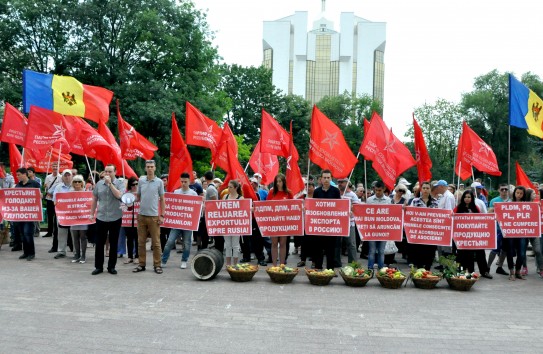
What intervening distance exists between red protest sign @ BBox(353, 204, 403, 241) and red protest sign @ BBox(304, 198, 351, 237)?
1.36ft

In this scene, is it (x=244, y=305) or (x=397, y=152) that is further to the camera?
(x=397, y=152)

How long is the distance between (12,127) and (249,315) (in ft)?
31.9

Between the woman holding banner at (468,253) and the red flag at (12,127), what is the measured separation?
35.5 ft

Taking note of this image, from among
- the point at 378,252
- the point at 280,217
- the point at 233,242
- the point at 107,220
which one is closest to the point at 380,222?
the point at 378,252

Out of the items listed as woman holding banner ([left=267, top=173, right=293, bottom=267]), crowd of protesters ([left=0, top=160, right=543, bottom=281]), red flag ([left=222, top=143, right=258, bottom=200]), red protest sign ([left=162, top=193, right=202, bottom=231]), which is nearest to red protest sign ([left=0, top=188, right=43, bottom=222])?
crowd of protesters ([left=0, top=160, right=543, bottom=281])

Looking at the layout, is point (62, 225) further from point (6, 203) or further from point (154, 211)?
point (154, 211)

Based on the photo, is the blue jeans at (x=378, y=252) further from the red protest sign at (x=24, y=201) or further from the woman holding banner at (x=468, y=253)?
the red protest sign at (x=24, y=201)

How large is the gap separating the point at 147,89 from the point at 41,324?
2600 centimetres

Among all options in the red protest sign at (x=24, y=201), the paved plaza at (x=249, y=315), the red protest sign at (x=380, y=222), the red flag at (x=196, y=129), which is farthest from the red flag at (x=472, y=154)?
the red protest sign at (x=24, y=201)

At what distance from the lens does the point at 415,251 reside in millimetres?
11578

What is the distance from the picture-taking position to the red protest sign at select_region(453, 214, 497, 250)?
36.2 ft

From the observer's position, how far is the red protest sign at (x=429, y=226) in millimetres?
11062

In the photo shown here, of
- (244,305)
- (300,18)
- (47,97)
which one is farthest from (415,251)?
(300,18)

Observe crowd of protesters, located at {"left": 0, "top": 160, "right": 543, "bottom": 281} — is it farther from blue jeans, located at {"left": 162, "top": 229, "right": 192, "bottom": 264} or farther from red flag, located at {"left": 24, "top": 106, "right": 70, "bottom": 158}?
red flag, located at {"left": 24, "top": 106, "right": 70, "bottom": 158}
